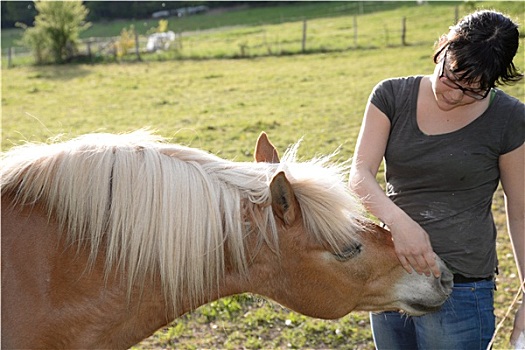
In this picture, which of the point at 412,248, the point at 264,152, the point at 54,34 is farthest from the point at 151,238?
the point at 54,34

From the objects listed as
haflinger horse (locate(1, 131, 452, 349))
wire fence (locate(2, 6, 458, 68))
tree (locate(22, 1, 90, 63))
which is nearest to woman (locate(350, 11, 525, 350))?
haflinger horse (locate(1, 131, 452, 349))

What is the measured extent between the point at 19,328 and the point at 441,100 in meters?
1.77

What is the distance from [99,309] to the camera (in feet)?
6.97

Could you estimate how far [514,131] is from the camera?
2.52 meters

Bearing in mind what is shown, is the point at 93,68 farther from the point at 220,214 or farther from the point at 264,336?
the point at 220,214

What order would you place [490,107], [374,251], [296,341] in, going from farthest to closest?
[296,341], [490,107], [374,251]

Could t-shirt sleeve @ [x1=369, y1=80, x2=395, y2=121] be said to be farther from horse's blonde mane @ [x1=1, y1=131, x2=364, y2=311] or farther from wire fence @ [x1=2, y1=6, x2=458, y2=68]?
wire fence @ [x1=2, y1=6, x2=458, y2=68]


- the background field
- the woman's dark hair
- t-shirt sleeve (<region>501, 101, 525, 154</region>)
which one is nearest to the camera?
the woman's dark hair

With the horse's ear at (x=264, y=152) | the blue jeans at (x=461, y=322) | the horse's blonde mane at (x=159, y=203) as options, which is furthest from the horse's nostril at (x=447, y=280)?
the horse's ear at (x=264, y=152)

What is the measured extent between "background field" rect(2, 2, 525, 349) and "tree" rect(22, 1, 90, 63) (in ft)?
4.60

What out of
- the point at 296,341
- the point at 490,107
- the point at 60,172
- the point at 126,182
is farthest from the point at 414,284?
the point at 296,341

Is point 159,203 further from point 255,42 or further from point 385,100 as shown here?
point 255,42

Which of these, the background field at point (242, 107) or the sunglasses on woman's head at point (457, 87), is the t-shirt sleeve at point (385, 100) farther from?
the background field at point (242, 107)

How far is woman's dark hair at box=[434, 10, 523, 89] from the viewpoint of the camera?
2246 mm
